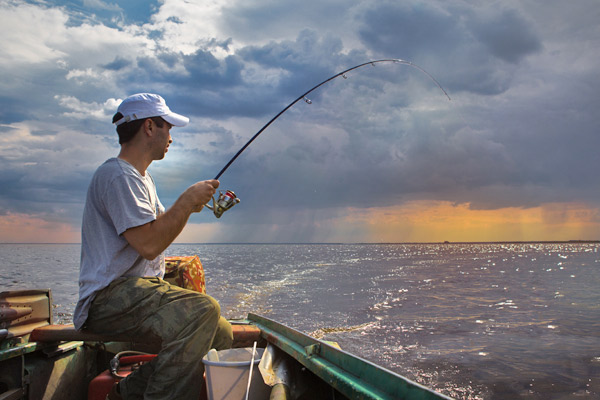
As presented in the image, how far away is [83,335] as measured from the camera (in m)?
2.58

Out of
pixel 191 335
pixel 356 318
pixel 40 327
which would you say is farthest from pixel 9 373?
pixel 356 318

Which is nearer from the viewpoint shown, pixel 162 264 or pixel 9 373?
pixel 162 264

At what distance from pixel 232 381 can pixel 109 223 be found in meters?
1.07

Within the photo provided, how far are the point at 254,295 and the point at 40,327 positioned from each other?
14.3 m

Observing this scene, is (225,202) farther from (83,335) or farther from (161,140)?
(83,335)

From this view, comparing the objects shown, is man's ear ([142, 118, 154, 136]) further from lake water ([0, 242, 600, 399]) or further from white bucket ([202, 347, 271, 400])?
lake water ([0, 242, 600, 399])

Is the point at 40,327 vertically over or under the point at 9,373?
over

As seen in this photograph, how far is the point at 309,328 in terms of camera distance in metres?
11.2

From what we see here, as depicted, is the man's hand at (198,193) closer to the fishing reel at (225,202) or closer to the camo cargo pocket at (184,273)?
the fishing reel at (225,202)

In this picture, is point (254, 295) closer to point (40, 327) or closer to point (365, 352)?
point (365, 352)

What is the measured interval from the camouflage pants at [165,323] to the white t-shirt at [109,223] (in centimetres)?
6

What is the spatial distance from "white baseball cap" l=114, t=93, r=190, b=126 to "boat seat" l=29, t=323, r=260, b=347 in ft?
4.01

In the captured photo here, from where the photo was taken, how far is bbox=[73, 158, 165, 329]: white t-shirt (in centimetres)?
214

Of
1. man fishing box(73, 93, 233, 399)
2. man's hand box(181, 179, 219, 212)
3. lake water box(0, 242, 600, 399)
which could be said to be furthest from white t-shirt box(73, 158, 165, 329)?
lake water box(0, 242, 600, 399)
